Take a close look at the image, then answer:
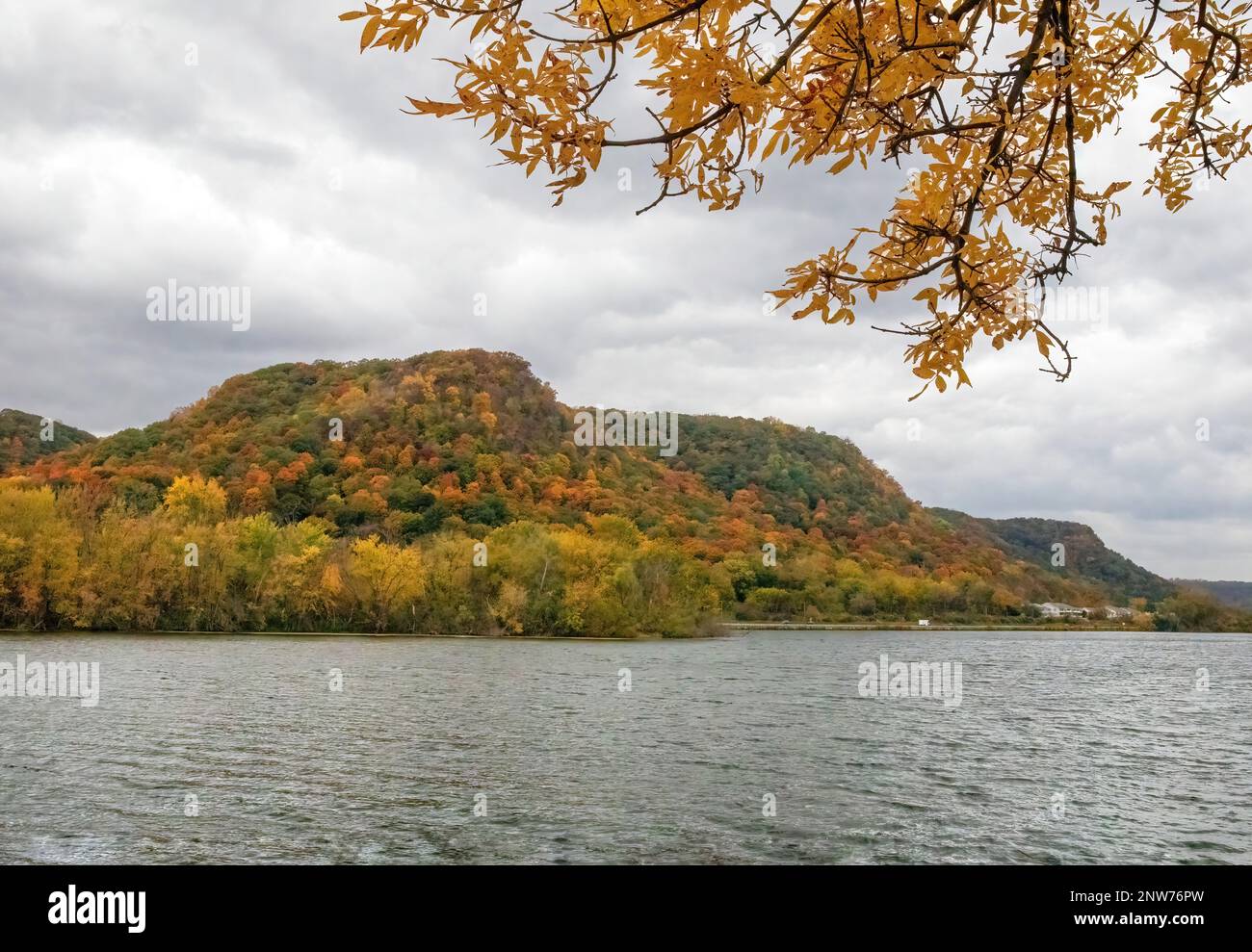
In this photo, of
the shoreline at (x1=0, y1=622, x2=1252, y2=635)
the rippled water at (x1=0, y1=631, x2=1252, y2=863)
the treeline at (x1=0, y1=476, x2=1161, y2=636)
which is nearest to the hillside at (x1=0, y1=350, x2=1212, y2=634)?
the treeline at (x1=0, y1=476, x2=1161, y2=636)

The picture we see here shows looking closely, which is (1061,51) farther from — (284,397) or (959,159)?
(284,397)

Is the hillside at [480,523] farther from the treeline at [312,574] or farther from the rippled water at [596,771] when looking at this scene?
the rippled water at [596,771]

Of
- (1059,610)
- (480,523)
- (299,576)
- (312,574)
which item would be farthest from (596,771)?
(1059,610)

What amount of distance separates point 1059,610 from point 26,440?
10845 centimetres

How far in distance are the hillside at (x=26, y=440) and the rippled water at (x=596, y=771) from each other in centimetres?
4161

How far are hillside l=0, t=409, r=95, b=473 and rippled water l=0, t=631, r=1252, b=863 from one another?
1638 inches

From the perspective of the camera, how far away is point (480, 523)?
75.1 metres

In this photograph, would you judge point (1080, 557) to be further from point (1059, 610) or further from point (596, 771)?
point (596, 771)

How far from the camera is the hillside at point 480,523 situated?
6000cm

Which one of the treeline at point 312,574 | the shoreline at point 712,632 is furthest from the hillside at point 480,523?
the shoreline at point 712,632

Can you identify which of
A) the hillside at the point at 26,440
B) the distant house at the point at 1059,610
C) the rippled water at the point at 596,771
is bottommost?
the distant house at the point at 1059,610

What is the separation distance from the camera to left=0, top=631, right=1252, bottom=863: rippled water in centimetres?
1191

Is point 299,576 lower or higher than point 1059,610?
higher
